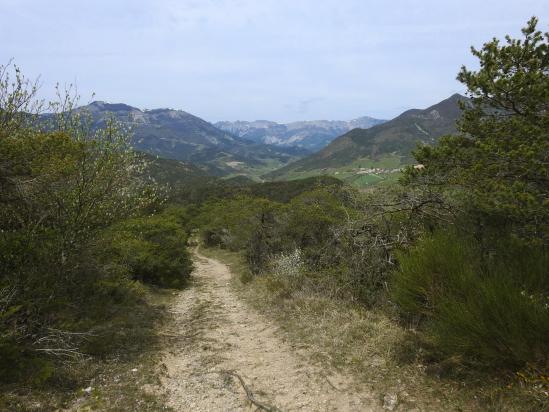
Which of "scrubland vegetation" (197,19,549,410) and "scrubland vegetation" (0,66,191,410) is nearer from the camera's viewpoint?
"scrubland vegetation" (197,19,549,410)

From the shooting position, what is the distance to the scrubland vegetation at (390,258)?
521 centimetres

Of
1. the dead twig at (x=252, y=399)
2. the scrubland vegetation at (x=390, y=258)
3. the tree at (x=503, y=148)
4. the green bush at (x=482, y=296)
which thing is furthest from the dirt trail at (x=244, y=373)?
the tree at (x=503, y=148)

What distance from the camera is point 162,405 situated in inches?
229

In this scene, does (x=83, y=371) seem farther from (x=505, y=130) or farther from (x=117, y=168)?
(x=505, y=130)

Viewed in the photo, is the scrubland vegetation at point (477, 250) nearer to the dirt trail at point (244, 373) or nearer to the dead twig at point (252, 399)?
the dirt trail at point (244, 373)

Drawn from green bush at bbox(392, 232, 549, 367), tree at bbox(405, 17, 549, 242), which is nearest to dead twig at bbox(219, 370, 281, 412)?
green bush at bbox(392, 232, 549, 367)

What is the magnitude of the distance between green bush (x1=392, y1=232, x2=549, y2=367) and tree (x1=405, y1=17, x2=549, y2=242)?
0.60 metres

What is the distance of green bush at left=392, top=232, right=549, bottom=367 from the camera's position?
4754 millimetres

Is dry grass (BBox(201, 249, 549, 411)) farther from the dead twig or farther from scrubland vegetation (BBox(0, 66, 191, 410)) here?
scrubland vegetation (BBox(0, 66, 191, 410))

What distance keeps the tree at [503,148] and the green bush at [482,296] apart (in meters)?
0.60

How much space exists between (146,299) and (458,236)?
12065 millimetres

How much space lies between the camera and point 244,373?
700 centimetres

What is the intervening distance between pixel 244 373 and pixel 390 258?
14.7 feet

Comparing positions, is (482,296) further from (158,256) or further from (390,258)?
(158,256)
